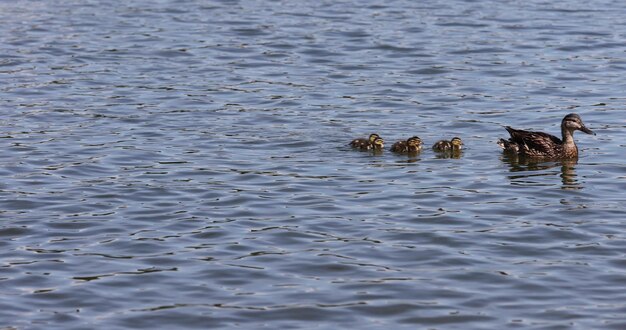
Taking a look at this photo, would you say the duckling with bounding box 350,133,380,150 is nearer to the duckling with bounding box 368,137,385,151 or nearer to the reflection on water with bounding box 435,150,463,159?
the duckling with bounding box 368,137,385,151

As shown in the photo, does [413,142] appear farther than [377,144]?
No

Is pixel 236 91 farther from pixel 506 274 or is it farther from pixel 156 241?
pixel 506 274

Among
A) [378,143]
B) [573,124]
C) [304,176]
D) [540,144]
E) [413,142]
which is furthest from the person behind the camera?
[573,124]

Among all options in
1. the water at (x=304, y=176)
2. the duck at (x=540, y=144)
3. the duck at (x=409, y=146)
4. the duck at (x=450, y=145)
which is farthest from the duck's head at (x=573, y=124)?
the duck at (x=409, y=146)

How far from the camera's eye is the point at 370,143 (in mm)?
14391

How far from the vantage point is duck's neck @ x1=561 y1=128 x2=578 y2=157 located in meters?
14.6

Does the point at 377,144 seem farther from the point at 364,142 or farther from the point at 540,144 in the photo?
the point at 540,144

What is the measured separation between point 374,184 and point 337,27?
10.4 m

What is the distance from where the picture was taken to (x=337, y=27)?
23.2m

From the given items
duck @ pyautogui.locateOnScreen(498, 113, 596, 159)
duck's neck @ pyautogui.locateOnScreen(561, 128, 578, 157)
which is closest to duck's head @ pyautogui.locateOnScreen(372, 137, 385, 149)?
duck @ pyautogui.locateOnScreen(498, 113, 596, 159)

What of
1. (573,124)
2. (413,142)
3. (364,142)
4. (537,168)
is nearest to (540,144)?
(537,168)

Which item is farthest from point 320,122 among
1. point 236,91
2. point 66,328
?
point 66,328

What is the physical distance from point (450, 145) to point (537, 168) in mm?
995

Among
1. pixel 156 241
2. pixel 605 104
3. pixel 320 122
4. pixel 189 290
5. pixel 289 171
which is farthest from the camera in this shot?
pixel 605 104
